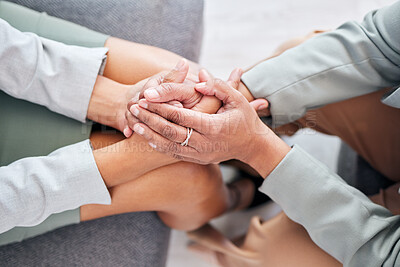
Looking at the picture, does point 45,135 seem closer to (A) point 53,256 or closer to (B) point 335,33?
(A) point 53,256

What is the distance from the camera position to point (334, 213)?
80 centimetres

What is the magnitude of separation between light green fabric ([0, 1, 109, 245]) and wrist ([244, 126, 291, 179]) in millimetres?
433

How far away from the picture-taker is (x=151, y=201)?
0.90 m

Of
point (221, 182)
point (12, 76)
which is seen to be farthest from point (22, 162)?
point (221, 182)

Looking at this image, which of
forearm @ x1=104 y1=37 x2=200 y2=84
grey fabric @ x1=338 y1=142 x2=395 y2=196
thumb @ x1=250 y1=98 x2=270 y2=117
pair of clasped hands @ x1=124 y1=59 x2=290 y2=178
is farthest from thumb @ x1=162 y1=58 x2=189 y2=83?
grey fabric @ x1=338 y1=142 x2=395 y2=196

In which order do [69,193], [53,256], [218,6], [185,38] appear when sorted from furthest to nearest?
[218,6]
[185,38]
[53,256]
[69,193]

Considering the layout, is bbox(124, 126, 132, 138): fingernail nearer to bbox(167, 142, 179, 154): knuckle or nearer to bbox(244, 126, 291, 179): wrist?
bbox(167, 142, 179, 154): knuckle

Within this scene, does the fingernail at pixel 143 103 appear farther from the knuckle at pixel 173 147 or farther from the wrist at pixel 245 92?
the wrist at pixel 245 92

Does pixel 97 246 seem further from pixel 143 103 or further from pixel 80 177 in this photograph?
pixel 143 103

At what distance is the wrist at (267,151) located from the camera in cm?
85

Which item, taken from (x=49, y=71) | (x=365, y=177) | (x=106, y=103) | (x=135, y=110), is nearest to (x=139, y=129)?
(x=135, y=110)

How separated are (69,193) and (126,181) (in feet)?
0.45

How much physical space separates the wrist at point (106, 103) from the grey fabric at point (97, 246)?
29 centimetres

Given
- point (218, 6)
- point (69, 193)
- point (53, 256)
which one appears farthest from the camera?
point (218, 6)
